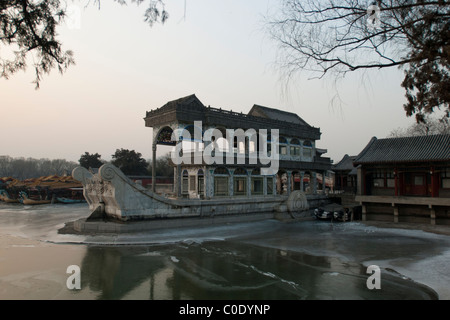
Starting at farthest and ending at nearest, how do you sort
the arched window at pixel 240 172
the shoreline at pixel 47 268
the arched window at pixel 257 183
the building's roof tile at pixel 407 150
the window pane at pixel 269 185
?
the window pane at pixel 269 185
the arched window at pixel 257 183
the arched window at pixel 240 172
the building's roof tile at pixel 407 150
the shoreline at pixel 47 268

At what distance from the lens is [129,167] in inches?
1929

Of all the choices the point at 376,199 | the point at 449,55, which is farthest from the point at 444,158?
the point at 449,55

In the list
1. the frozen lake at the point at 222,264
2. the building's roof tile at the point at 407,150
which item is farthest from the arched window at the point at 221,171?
the building's roof tile at the point at 407,150

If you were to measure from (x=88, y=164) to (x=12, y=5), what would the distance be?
46.4 m

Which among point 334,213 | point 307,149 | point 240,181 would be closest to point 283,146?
point 307,149

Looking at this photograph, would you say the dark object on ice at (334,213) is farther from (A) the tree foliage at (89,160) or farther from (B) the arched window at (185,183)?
(A) the tree foliage at (89,160)

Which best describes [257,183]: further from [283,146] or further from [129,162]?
[129,162]

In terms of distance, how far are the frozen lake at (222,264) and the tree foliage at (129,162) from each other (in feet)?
94.7

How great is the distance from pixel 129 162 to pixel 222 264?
130 feet

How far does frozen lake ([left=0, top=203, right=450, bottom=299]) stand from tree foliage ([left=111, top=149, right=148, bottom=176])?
2885 cm

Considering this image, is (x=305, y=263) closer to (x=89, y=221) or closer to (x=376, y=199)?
(x=89, y=221)

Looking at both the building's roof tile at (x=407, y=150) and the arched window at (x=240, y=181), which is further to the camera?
the arched window at (x=240, y=181)

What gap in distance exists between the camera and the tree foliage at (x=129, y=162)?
48938mm
